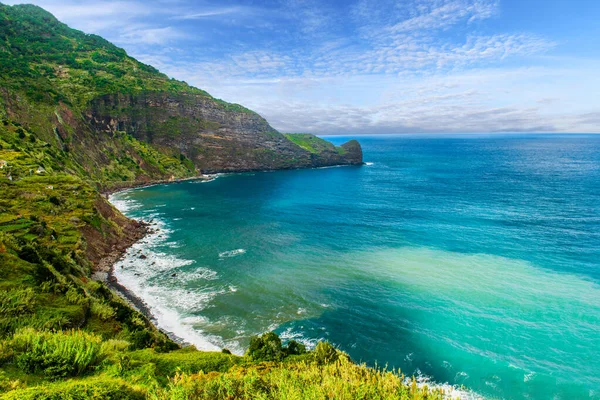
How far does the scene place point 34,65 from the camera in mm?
153625

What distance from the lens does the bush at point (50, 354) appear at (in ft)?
50.6

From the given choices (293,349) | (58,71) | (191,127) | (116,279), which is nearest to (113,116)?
(191,127)

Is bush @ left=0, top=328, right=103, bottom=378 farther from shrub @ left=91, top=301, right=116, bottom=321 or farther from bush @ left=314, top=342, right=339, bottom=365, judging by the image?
bush @ left=314, top=342, right=339, bottom=365

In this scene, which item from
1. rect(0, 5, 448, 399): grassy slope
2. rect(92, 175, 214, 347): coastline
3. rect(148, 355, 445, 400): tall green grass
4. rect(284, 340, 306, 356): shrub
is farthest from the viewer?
rect(92, 175, 214, 347): coastline

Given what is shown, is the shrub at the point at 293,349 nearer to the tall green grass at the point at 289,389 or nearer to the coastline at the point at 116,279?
the tall green grass at the point at 289,389

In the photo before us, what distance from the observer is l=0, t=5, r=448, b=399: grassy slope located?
15.2 m

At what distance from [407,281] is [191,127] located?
512 ft

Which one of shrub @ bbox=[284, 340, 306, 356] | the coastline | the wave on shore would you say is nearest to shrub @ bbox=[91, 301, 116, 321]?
the coastline

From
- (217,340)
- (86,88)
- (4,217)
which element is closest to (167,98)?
(86,88)

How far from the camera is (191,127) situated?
176 m

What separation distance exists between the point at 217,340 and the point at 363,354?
16.4m

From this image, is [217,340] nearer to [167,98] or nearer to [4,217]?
[4,217]

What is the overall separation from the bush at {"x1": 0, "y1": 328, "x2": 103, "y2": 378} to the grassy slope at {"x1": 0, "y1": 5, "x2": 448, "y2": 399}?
2.0 inches

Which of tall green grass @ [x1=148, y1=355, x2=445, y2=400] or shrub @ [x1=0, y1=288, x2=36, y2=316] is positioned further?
shrub @ [x1=0, y1=288, x2=36, y2=316]
